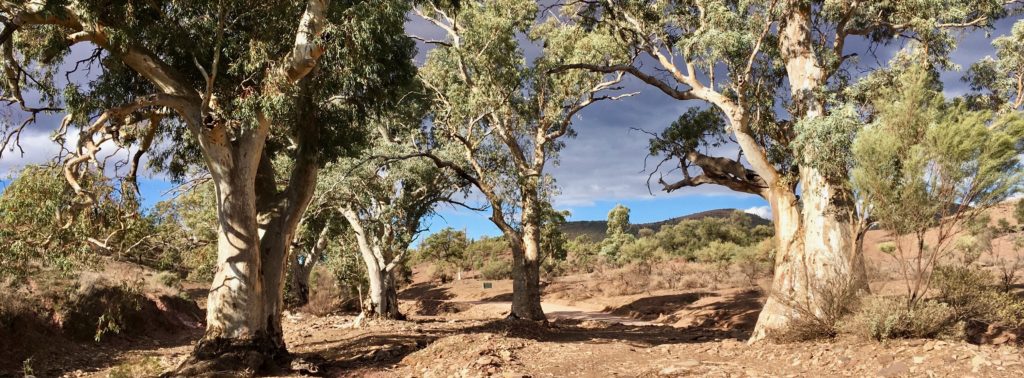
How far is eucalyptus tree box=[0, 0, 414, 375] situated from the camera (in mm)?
8586

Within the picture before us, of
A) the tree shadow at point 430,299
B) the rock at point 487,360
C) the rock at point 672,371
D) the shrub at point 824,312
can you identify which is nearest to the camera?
the rock at point 672,371

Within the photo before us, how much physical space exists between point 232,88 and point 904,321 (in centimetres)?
1051

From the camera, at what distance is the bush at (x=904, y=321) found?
826cm

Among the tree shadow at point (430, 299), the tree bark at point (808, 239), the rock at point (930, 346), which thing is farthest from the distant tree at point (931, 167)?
the tree shadow at point (430, 299)

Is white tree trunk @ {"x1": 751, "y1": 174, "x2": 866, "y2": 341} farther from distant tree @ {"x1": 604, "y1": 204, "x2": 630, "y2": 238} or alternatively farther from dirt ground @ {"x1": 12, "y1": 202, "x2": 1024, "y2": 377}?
distant tree @ {"x1": 604, "y1": 204, "x2": 630, "y2": 238}

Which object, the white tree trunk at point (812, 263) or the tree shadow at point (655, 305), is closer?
the white tree trunk at point (812, 263)

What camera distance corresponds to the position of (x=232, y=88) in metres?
9.94

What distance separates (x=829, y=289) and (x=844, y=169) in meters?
2.12

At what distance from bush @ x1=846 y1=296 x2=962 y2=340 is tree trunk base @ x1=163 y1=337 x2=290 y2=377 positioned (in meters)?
8.61

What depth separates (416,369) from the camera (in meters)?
9.45

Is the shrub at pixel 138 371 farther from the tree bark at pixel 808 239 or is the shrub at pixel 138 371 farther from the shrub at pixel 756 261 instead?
the shrub at pixel 756 261

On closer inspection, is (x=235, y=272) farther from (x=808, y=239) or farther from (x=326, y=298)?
(x=326, y=298)

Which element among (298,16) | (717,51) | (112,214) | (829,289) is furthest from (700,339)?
(112,214)

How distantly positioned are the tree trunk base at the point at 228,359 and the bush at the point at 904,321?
8613mm
